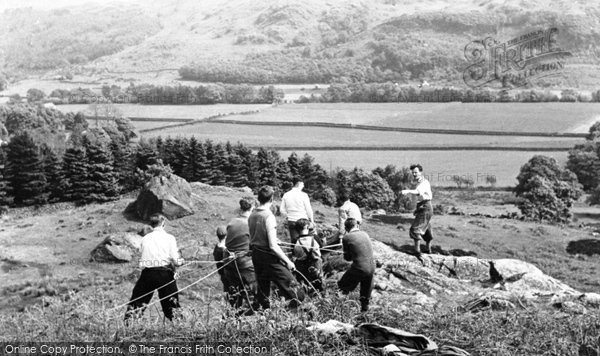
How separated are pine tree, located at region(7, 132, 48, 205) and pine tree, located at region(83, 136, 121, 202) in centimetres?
381

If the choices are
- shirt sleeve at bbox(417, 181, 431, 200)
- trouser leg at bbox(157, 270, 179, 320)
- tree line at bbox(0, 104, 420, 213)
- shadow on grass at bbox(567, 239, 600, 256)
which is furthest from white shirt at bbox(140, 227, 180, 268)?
tree line at bbox(0, 104, 420, 213)

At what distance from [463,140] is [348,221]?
92.2 m

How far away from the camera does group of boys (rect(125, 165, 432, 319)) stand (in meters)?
13.0

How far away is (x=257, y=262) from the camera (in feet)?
42.8

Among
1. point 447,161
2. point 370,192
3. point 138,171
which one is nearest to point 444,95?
point 447,161

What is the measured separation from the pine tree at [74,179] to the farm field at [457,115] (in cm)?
6695

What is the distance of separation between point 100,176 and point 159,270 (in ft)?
161

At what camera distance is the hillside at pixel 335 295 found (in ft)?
36.6

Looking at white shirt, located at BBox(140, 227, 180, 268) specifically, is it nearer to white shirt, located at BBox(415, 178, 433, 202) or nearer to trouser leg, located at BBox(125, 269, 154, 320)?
trouser leg, located at BBox(125, 269, 154, 320)

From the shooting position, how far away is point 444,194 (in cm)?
7944

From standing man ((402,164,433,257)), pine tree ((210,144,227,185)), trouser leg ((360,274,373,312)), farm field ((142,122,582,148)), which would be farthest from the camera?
farm field ((142,122,582,148))

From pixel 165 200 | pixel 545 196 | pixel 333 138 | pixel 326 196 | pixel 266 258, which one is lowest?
pixel 326 196

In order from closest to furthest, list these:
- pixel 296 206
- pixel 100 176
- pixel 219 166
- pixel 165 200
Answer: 1. pixel 296 206
2. pixel 165 200
3. pixel 100 176
4. pixel 219 166

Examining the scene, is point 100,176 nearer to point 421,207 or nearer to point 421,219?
point 421,219
